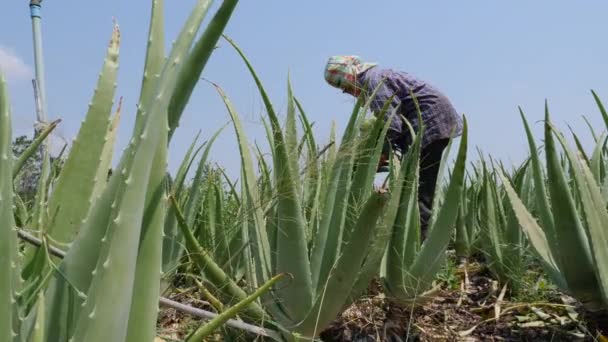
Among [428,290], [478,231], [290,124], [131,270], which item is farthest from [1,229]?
[478,231]

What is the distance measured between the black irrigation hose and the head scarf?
1311mm

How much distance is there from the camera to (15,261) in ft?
1.83

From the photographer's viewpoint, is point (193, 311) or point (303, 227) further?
point (303, 227)

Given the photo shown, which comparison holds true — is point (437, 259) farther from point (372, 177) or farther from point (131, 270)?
point (131, 270)

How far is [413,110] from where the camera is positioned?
238 centimetres

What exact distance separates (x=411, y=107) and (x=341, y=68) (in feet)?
1.02

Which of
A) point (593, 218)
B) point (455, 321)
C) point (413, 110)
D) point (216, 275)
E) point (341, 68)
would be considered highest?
point (341, 68)

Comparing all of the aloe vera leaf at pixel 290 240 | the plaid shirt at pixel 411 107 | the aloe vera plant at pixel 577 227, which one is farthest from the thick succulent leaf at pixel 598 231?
the plaid shirt at pixel 411 107

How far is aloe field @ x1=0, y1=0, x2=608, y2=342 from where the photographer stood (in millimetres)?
530

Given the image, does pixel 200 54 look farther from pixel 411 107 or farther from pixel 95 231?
pixel 411 107

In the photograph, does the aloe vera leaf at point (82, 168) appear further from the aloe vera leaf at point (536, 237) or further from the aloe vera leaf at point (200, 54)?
the aloe vera leaf at point (536, 237)

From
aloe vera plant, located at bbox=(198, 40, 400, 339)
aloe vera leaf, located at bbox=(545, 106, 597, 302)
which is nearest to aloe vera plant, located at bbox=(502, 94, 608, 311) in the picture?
aloe vera leaf, located at bbox=(545, 106, 597, 302)

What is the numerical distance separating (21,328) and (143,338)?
134mm

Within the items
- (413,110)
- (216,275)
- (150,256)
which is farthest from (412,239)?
(413,110)
